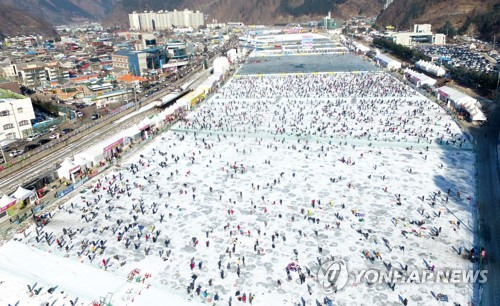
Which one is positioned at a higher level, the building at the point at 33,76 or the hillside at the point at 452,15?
the hillside at the point at 452,15

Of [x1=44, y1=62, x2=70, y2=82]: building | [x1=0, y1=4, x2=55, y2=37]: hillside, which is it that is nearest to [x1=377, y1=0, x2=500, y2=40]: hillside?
[x1=44, y1=62, x2=70, y2=82]: building

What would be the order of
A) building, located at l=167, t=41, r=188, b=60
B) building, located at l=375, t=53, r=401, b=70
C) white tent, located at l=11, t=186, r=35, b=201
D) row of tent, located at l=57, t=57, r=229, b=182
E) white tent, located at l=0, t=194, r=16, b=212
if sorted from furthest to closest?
building, located at l=167, t=41, r=188, b=60 → building, located at l=375, t=53, r=401, b=70 → row of tent, located at l=57, t=57, r=229, b=182 → white tent, located at l=11, t=186, r=35, b=201 → white tent, located at l=0, t=194, r=16, b=212

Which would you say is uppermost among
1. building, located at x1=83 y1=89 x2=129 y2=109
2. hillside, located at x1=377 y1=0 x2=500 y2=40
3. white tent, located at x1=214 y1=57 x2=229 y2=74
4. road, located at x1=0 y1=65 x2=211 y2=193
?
hillside, located at x1=377 y1=0 x2=500 y2=40

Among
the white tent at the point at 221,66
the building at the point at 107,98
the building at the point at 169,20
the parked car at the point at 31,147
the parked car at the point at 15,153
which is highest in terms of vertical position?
the building at the point at 169,20

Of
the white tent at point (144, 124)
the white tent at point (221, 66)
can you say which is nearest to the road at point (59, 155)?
the white tent at point (144, 124)

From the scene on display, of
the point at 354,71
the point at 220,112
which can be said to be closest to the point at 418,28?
the point at 354,71

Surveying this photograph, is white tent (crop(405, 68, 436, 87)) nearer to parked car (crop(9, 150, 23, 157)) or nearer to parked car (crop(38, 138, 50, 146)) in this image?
parked car (crop(38, 138, 50, 146))

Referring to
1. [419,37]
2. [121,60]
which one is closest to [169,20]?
[121,60]

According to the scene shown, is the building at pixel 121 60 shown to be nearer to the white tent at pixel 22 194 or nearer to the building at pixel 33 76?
the building at pixel 33 76
